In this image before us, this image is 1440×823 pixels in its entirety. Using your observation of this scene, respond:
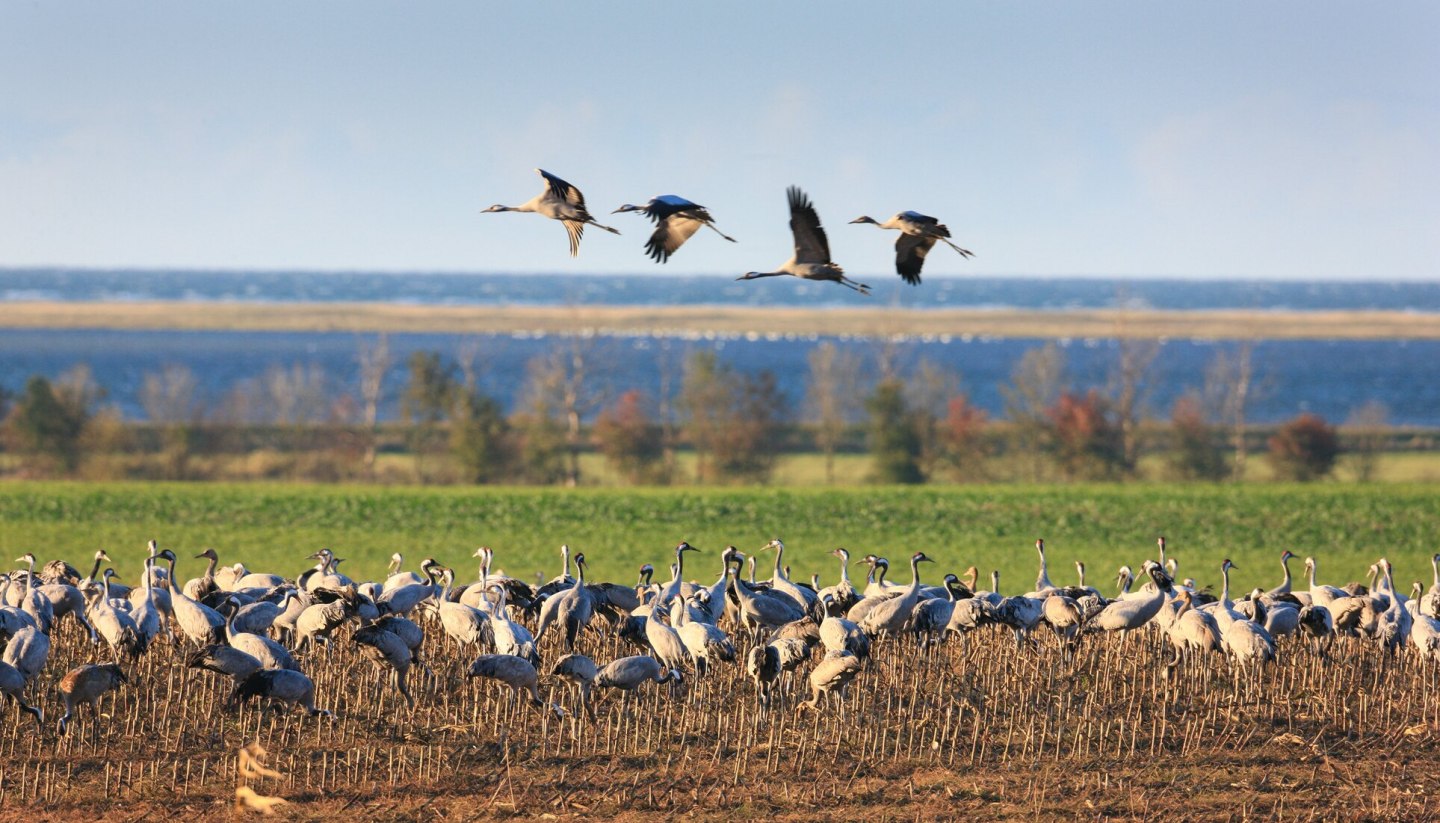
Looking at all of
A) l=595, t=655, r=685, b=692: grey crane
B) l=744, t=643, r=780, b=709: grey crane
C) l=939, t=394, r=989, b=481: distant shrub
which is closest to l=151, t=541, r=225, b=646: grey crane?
l=595, t=655, r=685, b=692: grey crane

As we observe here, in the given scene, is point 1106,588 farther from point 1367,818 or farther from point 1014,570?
point 1367,818

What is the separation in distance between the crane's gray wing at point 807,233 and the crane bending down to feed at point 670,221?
3.17 feet

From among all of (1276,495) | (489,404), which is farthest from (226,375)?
(1276,495)

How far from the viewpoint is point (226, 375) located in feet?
433

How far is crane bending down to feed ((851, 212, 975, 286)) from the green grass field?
Answer: 48.5 feet

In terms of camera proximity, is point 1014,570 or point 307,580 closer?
point 307,580

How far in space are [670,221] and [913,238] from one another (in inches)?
103

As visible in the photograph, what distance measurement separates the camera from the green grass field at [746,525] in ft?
112

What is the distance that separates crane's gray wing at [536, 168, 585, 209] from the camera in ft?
48.0

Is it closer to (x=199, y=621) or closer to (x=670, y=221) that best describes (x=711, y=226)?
(x=670, y=221)

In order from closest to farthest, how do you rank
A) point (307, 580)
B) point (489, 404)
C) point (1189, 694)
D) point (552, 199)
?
1. point (552, 199)
2. point (1189, 694)
3. point (307, 580)
4. point (489, 404)

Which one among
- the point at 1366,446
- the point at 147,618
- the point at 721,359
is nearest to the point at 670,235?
the point at 147,618

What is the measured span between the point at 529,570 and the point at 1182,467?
30532 mm

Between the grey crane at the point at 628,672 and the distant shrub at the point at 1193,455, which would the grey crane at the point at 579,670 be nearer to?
the grey crane at the point at 628,672
